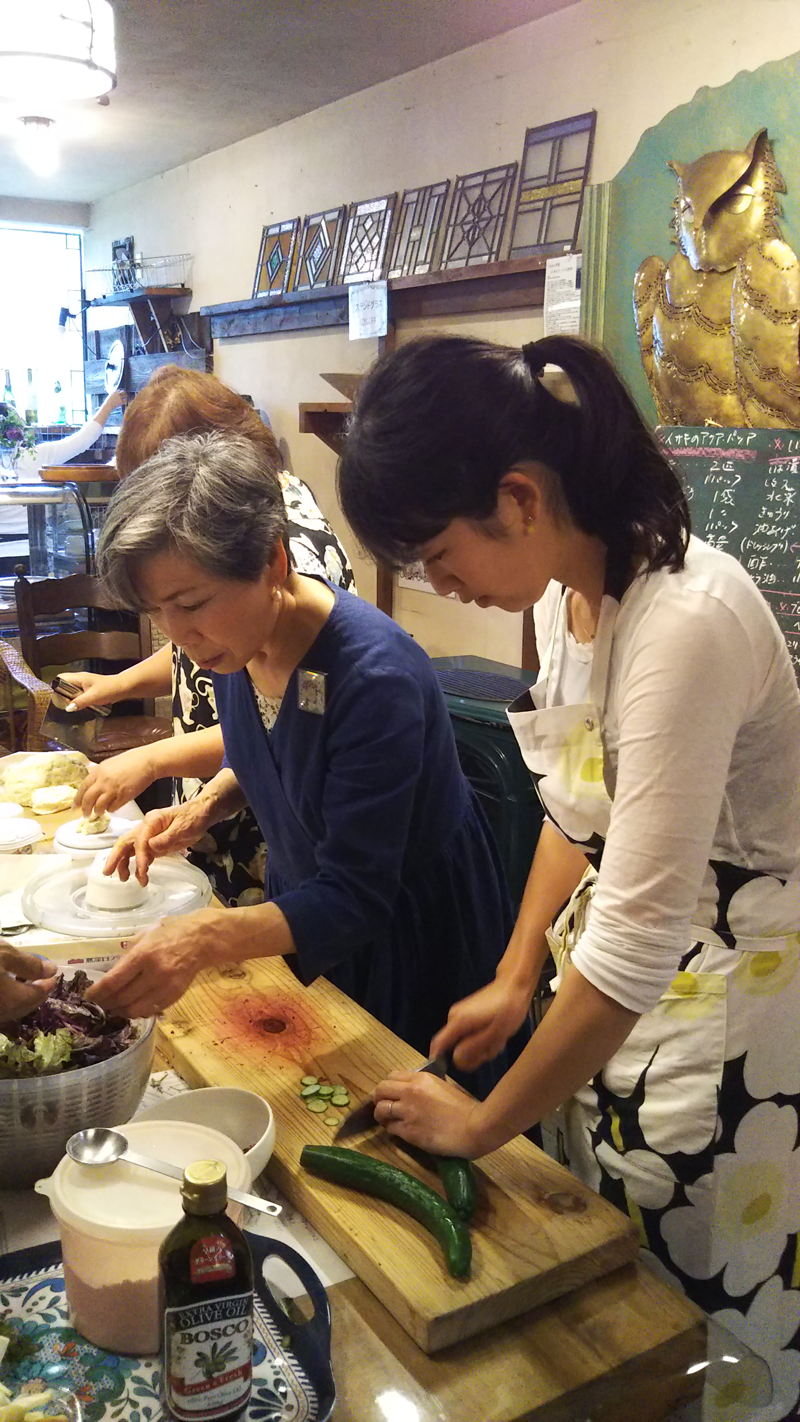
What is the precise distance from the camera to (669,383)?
10.3 ft

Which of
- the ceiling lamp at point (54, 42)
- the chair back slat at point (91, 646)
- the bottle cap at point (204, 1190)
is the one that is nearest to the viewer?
the bottle cap at point (204, 1190)

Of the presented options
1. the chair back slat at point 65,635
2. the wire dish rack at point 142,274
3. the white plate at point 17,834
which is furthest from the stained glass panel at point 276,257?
the white plate at point 17,834

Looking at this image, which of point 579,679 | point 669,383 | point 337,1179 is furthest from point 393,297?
point 337,1179

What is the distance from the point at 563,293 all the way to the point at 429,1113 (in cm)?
320

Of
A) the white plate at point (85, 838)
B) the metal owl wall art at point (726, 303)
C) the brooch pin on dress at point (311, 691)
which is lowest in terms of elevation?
the white plate at point (85, 838)

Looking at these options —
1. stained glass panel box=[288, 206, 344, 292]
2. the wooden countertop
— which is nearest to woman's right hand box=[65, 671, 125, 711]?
the wooden countertop

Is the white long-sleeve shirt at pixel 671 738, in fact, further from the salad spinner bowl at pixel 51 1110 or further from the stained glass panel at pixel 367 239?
the stained glass panel at pixel 367 239

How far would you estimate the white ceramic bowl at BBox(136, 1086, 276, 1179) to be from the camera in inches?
47.5

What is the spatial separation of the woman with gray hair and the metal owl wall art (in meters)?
1.60

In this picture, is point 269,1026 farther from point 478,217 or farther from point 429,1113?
point 478,217

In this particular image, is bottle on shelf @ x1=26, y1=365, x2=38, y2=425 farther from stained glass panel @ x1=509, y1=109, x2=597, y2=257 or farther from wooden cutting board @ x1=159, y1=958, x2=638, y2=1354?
wooden cutting board @ x1=159, y1=958, x2=638, y2=1354

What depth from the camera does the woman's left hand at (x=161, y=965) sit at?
130cm

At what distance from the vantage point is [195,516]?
1502 millimetres

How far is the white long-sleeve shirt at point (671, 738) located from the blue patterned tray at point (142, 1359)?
42cm
